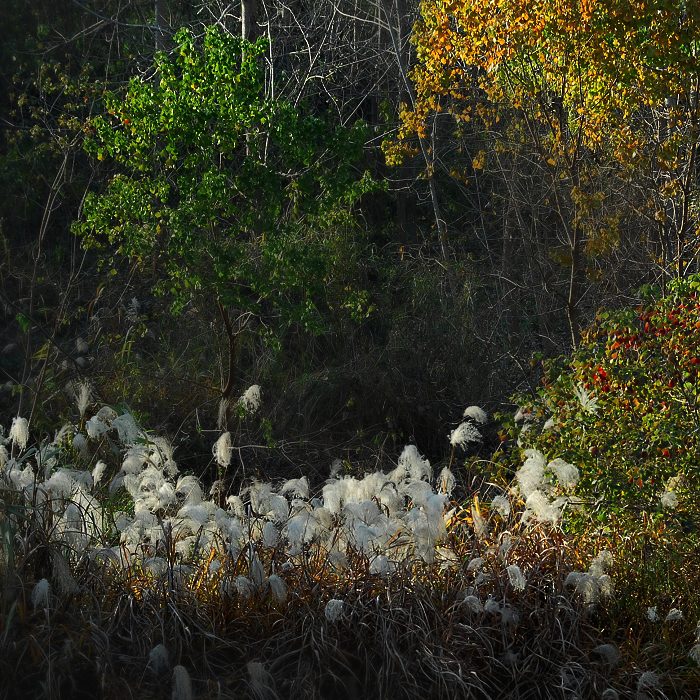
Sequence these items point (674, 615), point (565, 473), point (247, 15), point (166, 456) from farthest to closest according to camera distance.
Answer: point (247, 15), point (166, 456), point (565, 473), point (674, 615)

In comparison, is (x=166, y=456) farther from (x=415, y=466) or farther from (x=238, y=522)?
(x=415, y=466)

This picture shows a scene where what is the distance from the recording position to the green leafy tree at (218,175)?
8.48m

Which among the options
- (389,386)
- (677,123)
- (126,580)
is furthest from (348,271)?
(126,580)

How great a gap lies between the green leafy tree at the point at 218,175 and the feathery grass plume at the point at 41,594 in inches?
172

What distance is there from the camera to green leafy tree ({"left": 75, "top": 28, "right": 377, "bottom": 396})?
8.48m

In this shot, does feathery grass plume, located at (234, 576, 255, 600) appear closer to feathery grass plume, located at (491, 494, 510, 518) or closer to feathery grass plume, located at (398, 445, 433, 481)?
feathery grass plume, located at (398, 445, 433, 481)

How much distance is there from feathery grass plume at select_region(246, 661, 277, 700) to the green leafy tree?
4.63 metres

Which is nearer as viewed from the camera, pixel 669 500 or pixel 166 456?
pixel 669 500

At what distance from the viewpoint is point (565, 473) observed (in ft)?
17.7

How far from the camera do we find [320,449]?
9.58 meters

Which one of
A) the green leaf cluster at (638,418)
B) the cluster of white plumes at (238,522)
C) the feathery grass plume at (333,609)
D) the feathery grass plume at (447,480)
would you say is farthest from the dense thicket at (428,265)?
the feathery grass plume at (333,609)

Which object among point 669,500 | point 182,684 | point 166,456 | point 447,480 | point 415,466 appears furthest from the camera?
point 447,480

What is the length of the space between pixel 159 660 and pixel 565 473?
209 centimetres

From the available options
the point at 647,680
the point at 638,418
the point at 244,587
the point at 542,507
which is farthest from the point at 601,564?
the point at 244,587
